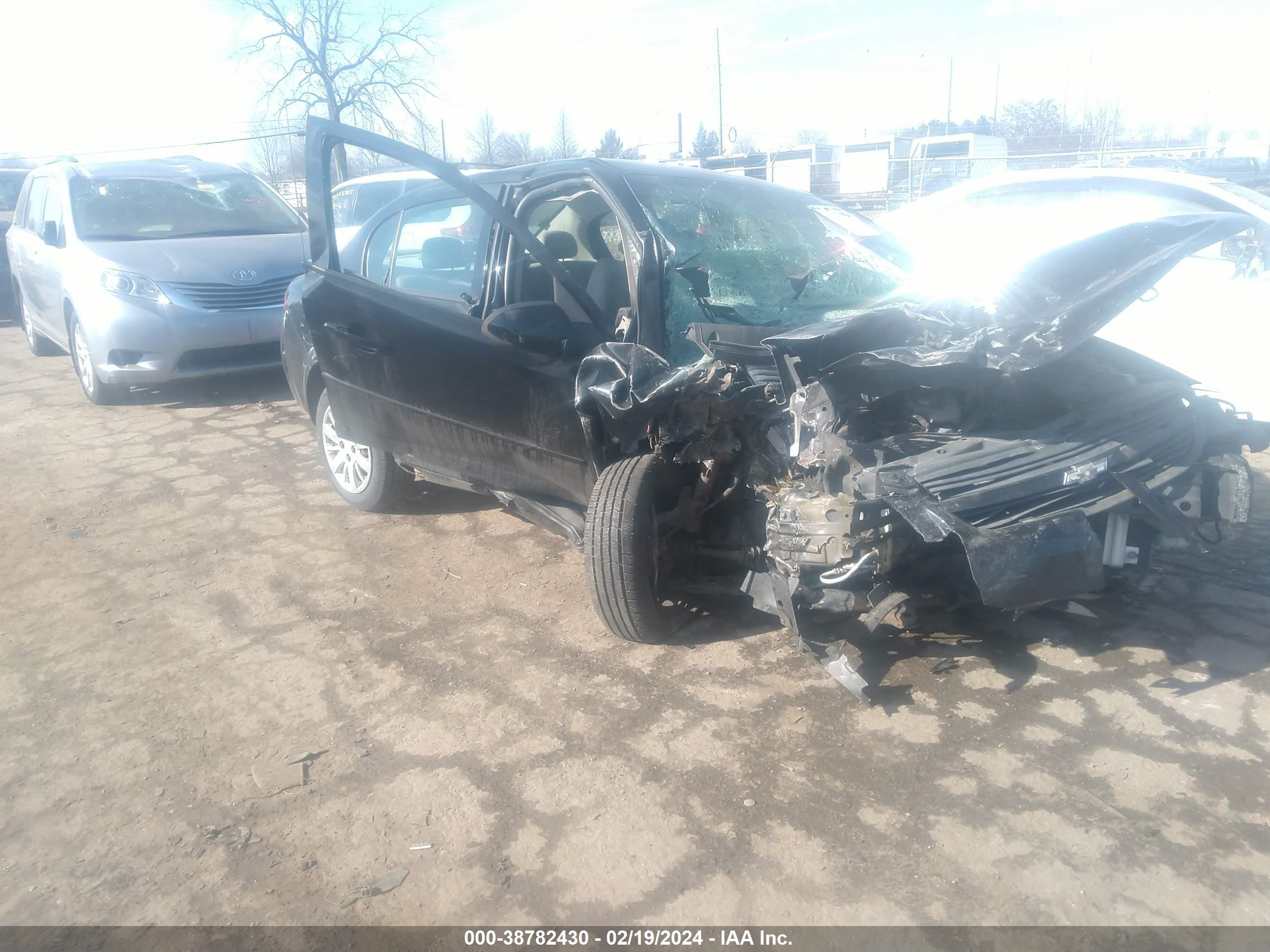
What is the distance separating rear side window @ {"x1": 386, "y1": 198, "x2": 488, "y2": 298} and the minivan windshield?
4.00 metres

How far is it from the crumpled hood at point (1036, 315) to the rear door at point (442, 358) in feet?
3.51

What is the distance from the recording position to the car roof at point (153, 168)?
8148mm

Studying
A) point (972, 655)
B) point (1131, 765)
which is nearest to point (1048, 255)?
point (972, 655)

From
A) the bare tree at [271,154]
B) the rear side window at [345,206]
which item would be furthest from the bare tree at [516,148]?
the rear side window at [345,206]

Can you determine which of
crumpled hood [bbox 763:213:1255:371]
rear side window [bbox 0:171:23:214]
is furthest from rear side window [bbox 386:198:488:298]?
rear side window [bbox 0:171:23:214]

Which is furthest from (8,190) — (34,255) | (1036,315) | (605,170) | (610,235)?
(1036,315)

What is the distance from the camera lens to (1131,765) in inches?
107

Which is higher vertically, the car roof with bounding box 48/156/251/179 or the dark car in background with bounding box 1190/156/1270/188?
the car roof with bounding box 48/156/251/179

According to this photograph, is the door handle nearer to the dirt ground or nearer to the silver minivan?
the dirt ground

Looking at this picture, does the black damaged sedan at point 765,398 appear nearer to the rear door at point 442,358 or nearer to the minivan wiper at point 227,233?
the rear door at point 442,358

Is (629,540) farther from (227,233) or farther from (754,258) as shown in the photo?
(227,233)

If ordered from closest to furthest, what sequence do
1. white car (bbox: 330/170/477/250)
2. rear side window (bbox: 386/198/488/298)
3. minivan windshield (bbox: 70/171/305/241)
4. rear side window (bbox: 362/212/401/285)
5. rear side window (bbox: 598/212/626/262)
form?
rear side window (bbox: 598/212/626/262) → rear side window (bbox: 386/198/488/298) → rear side window (bbox: 362/212/401/285) → minivan windshield (bbox: 70/171/305/241) → white car (bbox: 330/170/477/250)

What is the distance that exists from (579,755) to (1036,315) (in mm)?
2059

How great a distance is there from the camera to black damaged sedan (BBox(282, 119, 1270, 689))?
287 cm
